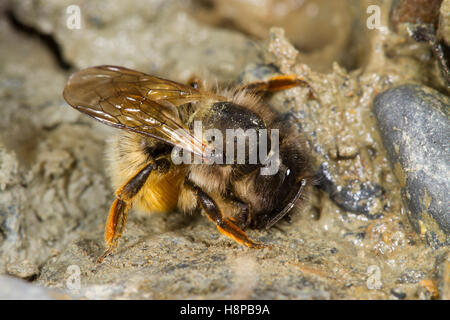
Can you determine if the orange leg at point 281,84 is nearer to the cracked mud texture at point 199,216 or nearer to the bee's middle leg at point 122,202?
the cracked mud texture at point 199,216

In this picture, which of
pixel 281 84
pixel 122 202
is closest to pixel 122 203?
pixel 122 202

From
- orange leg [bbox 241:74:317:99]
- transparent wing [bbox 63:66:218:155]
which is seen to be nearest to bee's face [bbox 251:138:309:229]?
transparent wing [bbox 63:66:218:155]

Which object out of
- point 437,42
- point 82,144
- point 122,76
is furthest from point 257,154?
point 82,144

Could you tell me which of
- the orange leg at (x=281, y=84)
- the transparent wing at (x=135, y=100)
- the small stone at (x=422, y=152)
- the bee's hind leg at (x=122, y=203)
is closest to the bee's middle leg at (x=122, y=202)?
the bee's hind leg at (x=122, y=203)

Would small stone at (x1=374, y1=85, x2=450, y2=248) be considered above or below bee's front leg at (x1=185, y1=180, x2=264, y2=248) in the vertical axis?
above

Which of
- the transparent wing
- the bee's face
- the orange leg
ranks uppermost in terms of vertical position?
the orange leg

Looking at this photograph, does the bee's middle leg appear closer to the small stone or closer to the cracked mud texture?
the cracked mud texture

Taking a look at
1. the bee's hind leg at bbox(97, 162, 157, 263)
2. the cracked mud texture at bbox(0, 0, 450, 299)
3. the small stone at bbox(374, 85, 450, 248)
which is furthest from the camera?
the bee's hind leg at bbox(97, 162, 157, 263)
